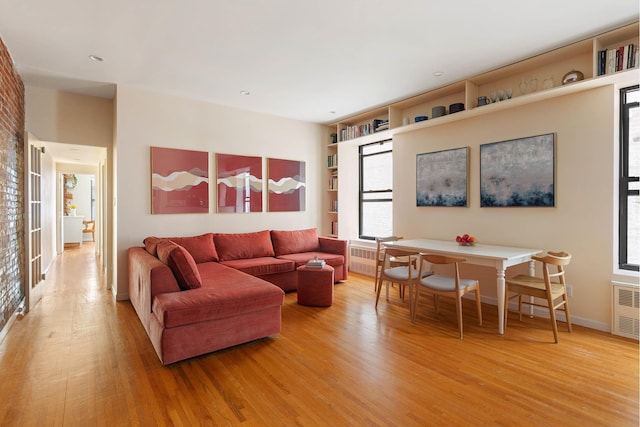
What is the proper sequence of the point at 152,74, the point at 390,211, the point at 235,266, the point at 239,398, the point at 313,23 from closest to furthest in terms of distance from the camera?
1. the point at 239,398
2. the point at 313,23
3. the point at 152,74
4. the point at 235,266
5. the point at 390,211

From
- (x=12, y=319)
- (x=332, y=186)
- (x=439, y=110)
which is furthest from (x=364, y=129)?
(x=12, y=319)

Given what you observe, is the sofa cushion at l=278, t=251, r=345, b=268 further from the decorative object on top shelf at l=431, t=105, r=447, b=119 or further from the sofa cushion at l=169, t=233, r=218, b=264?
the decorative object on top shelf at l=431, t=105, r=447, b=119

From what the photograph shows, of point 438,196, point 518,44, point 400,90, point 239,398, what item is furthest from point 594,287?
point 239,398

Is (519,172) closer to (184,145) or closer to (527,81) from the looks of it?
(527,81)

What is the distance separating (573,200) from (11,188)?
592 cm

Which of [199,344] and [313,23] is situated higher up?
[313,23]

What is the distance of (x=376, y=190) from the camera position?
19.4 ft

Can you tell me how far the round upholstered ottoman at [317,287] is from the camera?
13.0 ft

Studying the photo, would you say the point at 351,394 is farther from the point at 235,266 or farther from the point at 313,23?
the point at 313,23

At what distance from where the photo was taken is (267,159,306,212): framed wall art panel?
219 inches

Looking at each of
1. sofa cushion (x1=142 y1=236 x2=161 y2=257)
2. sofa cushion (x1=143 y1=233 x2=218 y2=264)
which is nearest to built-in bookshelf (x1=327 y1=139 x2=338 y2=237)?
sofa cushion (x1=143 y1=233 x2=218 y2=264)

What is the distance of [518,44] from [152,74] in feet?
13.0

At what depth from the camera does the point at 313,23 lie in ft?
9.04

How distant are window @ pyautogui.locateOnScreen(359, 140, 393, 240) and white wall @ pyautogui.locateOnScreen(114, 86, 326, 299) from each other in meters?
1.04
